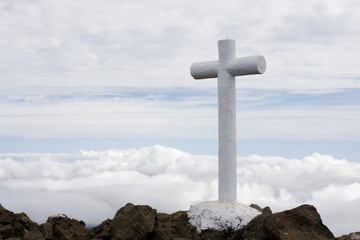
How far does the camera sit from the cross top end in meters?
13.8

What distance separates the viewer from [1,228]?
40.3 feet

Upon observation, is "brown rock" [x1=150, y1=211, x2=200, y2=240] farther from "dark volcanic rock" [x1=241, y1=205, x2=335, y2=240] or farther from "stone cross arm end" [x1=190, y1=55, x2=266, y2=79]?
"stone cross arm end" [x1=190, y1=55, x2=266, y2=79]

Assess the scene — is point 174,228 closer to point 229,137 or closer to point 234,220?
point 234,220

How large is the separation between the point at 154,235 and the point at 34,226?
359 centimetres

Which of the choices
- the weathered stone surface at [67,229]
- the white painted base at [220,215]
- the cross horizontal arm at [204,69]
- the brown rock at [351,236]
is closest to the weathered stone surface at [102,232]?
the weathered stone surface at [67,229]

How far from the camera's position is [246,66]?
45.3 ft

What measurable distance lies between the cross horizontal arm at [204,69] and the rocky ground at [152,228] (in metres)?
4.73

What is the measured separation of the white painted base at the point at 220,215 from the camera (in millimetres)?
13055

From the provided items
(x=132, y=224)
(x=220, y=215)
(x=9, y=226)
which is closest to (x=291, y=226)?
(x=220, y=215)

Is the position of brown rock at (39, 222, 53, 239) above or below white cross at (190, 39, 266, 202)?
below

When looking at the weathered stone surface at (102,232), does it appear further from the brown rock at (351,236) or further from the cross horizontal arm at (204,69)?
the brown rock at (351,236)

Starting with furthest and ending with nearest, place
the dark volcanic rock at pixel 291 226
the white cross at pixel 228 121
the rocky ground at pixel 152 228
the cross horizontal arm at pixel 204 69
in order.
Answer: the cross horizontal arm at pixel 204 69
the white cross at pixel 228 121
the rocky ground at pixel 152 228
the dark volcanic rock at pixel 291 226

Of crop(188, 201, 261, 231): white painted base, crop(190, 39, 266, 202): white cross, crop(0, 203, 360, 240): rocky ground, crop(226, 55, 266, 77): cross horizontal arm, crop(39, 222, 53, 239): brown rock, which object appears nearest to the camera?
crop(0, 203, 360, 240): rocky ground

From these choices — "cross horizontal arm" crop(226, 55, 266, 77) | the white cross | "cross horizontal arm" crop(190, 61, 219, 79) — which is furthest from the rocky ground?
"cross horizontal arm" crop(190, 61, 219, 79)
